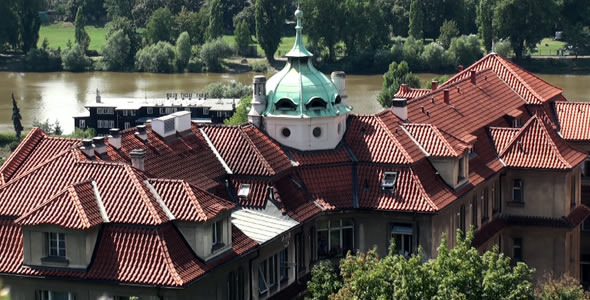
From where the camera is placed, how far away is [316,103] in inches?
1740

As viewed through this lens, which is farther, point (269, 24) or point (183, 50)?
point (183, 50)

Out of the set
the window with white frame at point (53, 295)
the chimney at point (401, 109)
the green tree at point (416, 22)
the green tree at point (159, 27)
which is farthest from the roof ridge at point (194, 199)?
the green tree at point (159, 27)

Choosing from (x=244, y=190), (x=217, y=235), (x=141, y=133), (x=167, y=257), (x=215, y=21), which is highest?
(x=215, y=21)

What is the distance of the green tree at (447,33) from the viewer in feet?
407

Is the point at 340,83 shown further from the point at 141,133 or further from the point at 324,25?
the point at 324,25

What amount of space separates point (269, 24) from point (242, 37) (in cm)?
466

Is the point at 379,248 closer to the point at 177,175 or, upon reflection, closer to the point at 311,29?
the point at 177,175

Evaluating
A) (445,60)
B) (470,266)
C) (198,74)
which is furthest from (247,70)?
(470,266)

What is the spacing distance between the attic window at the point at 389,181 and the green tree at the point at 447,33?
80958 mm

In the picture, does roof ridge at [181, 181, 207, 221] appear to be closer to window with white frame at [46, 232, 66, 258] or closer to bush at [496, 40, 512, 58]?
window with white frame at [46, 232, 66, 258]

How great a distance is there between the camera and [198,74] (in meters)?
122

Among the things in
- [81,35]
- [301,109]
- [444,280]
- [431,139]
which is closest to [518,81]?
[431,139]

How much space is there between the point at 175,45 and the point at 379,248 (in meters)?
89.6

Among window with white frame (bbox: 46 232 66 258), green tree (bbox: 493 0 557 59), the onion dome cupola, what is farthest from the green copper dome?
green tree (bbox: 493 0 557 59)
